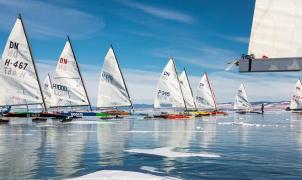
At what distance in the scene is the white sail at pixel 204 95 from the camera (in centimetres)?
13625

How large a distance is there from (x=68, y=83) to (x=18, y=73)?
1559 cm

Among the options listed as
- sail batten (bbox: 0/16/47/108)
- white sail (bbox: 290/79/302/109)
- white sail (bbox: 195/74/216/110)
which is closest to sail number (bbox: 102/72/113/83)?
sail batten (bbox: 0/16/47/108)

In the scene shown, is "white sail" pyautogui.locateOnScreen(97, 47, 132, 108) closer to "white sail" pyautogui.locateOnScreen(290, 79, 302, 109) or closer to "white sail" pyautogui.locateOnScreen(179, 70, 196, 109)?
"white sail" pyautogui.locateOnScreen(179, 70, 196, 109)

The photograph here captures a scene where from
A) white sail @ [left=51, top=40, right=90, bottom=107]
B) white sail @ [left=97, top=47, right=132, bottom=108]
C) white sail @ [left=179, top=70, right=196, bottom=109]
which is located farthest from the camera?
white sail @ [left=179, top=70, right=196, bottom=109]

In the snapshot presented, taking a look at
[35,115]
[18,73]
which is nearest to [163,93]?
[35,115]

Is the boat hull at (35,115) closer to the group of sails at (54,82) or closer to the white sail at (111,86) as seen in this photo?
the group of sails at (54,82)

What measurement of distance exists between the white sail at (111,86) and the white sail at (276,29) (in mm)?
84815

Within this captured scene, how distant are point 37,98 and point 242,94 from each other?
120385 mm

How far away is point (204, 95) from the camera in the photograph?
138 meters

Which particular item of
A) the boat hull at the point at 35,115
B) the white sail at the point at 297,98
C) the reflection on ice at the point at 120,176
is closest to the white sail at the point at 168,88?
the boat hull at the point at 35,115

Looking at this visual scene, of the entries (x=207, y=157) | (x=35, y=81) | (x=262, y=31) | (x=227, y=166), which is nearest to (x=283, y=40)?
(x=262, y=31)

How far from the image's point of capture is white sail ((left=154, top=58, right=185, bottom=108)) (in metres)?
105

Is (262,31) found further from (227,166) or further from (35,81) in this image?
(35,81)

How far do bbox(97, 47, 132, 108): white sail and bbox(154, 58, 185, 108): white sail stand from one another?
12.0m
